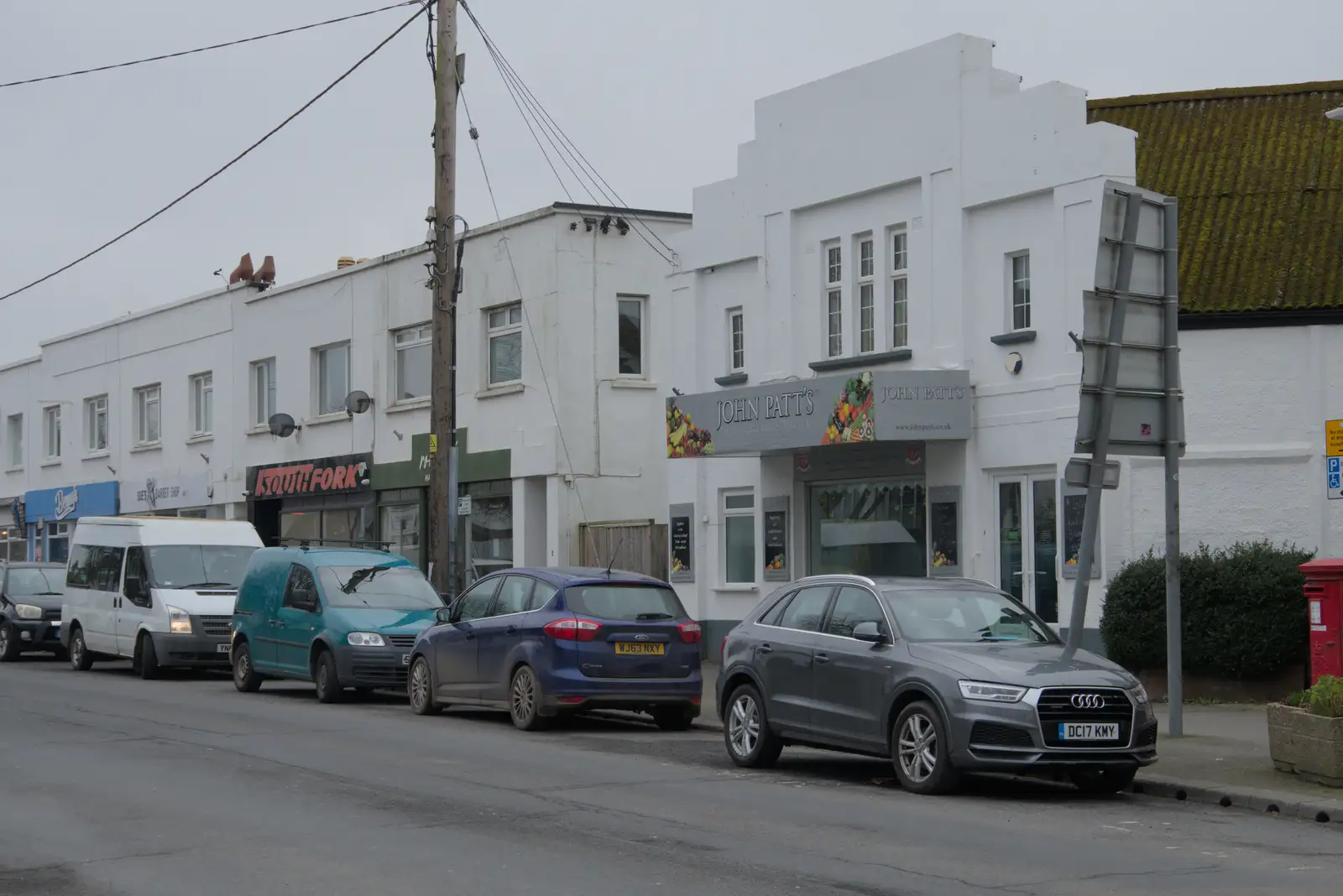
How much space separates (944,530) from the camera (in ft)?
73.0

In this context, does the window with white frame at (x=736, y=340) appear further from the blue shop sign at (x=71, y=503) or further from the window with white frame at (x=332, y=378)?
the blue shop sign at (x=71, y=503)

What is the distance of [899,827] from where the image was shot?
1091 centimetres

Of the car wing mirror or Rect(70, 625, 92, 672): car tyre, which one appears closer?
the car wing mirror

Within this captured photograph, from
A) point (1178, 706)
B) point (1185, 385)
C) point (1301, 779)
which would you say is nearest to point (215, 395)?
point (1185, 385)

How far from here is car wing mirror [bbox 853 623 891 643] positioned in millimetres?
12953

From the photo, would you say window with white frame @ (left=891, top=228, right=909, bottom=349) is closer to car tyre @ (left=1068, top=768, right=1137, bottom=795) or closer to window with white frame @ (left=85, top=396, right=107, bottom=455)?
car tyre @ (left=1068, top=768, right=1137, bottom=795)

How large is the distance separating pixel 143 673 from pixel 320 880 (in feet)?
56.2

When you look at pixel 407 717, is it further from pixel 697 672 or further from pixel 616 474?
pixel 616 474

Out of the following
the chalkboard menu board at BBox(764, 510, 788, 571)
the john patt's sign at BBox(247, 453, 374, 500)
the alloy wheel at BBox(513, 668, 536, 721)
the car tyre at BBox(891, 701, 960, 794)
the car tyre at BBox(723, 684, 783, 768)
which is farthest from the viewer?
the john patt's sign at BBox(247, 453, 374, 500)

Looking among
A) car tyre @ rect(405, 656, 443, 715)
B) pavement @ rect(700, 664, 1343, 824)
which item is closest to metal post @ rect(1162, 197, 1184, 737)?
pavement @ rect(700, 664, 1343, 824)

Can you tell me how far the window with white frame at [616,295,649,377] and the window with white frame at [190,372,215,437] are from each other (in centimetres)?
1402

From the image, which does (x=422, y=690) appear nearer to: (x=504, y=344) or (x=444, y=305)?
A: (x=444, y=305)

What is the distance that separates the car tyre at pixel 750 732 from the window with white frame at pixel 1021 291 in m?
8.41

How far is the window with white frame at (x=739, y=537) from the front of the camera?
25.7 metres
